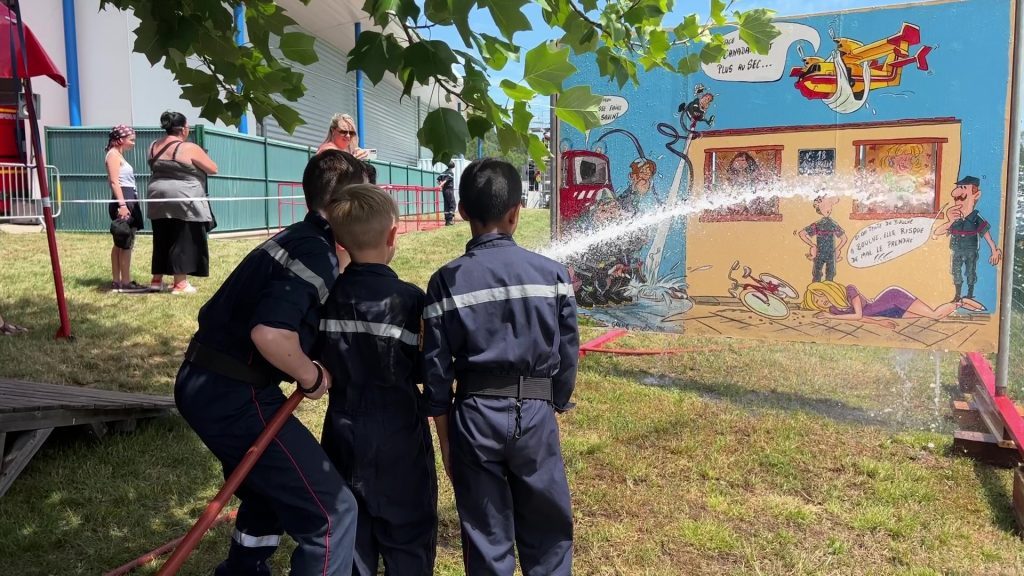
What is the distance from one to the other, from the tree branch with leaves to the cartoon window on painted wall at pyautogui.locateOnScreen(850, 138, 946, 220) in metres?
1.89

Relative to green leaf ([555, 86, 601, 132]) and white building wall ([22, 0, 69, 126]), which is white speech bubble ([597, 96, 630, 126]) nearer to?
green leaf ([555, 86, 601, 132])

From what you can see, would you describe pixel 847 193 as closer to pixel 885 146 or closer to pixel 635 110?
pixel 885 146

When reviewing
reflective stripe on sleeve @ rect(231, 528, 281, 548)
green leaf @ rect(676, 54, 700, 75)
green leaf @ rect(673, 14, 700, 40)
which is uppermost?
green leaf @ rect(673, 14, 700, 40)

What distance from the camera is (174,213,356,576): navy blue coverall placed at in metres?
2.25

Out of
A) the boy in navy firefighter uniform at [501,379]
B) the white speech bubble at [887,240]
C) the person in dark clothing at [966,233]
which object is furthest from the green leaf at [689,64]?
the person in dark clothing at [966,233]

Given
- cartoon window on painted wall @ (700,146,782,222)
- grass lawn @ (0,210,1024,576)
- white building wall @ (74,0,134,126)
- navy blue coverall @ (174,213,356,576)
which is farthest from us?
white building wall @ (74,0,134,126)

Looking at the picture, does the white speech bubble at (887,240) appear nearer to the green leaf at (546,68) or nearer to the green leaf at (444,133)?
the green leaf at (546,68)

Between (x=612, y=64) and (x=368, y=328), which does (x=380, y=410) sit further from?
(x=612, y=64)

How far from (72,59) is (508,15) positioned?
15760mm

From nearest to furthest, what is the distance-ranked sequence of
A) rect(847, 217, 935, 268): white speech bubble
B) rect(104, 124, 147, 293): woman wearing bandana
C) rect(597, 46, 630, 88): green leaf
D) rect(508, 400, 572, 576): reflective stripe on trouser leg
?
rect(508, 400, 572, 576): reflective stripe on trouser leg
rect(597, 46, 630, 88): green leaf
rect(847, 217, 935, 268): white speech bubble
rect(104, 124, 147, 293): woman wearing bandana

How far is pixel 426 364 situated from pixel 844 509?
217cm

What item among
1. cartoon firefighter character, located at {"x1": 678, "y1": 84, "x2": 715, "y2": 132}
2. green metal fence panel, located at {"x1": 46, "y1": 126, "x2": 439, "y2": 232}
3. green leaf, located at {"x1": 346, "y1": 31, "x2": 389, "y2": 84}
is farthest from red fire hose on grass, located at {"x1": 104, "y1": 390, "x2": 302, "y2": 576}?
green metal fence panel, located at {"x1": 46, "y1": 126, "x2": 439, "y2": 232}

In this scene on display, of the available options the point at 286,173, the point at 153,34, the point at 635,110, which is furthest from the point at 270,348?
the point at 286,173

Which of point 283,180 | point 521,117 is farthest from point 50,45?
point 521,117
